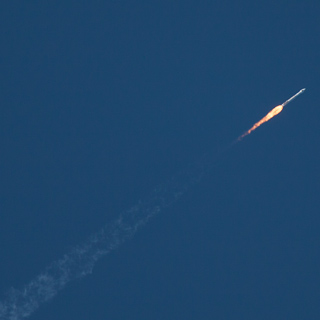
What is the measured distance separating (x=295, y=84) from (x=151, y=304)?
5022 cm

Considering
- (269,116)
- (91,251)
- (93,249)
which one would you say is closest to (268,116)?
(269,116)

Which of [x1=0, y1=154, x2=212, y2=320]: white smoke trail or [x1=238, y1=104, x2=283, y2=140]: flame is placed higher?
[x1=238, y1=104, x2=283, y2=140]: flame

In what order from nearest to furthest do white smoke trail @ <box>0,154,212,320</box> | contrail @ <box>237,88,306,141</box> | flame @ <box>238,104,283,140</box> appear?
white smoke trail @ <box>0,154,212,320</box> < contrail @ <box>237,88,306,141</box> < flame @ <box>238,104,283,140</box>

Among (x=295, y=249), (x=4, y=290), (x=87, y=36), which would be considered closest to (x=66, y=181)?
(x=4, y=290)

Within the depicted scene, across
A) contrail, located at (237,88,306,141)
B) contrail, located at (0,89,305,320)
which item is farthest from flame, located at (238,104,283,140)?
contrail, located at (0,89,305,320)

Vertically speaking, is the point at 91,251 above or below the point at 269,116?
below

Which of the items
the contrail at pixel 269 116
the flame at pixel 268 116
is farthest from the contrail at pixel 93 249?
the flame at pixel 268 116

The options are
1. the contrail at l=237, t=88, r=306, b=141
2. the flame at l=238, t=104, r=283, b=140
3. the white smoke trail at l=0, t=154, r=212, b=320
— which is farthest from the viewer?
the flame at l=238, t=104, r=283, b=140

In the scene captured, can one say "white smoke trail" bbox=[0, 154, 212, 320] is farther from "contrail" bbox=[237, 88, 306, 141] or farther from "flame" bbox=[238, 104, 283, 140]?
"flame" bbox=[238, 104, 283, 140]

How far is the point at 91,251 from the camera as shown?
10131 centimetres

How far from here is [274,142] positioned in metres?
112

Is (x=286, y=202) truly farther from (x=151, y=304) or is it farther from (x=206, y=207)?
(x=151, y=304)

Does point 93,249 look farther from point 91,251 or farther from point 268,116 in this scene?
point 268,116

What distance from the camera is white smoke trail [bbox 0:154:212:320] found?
318 feet
